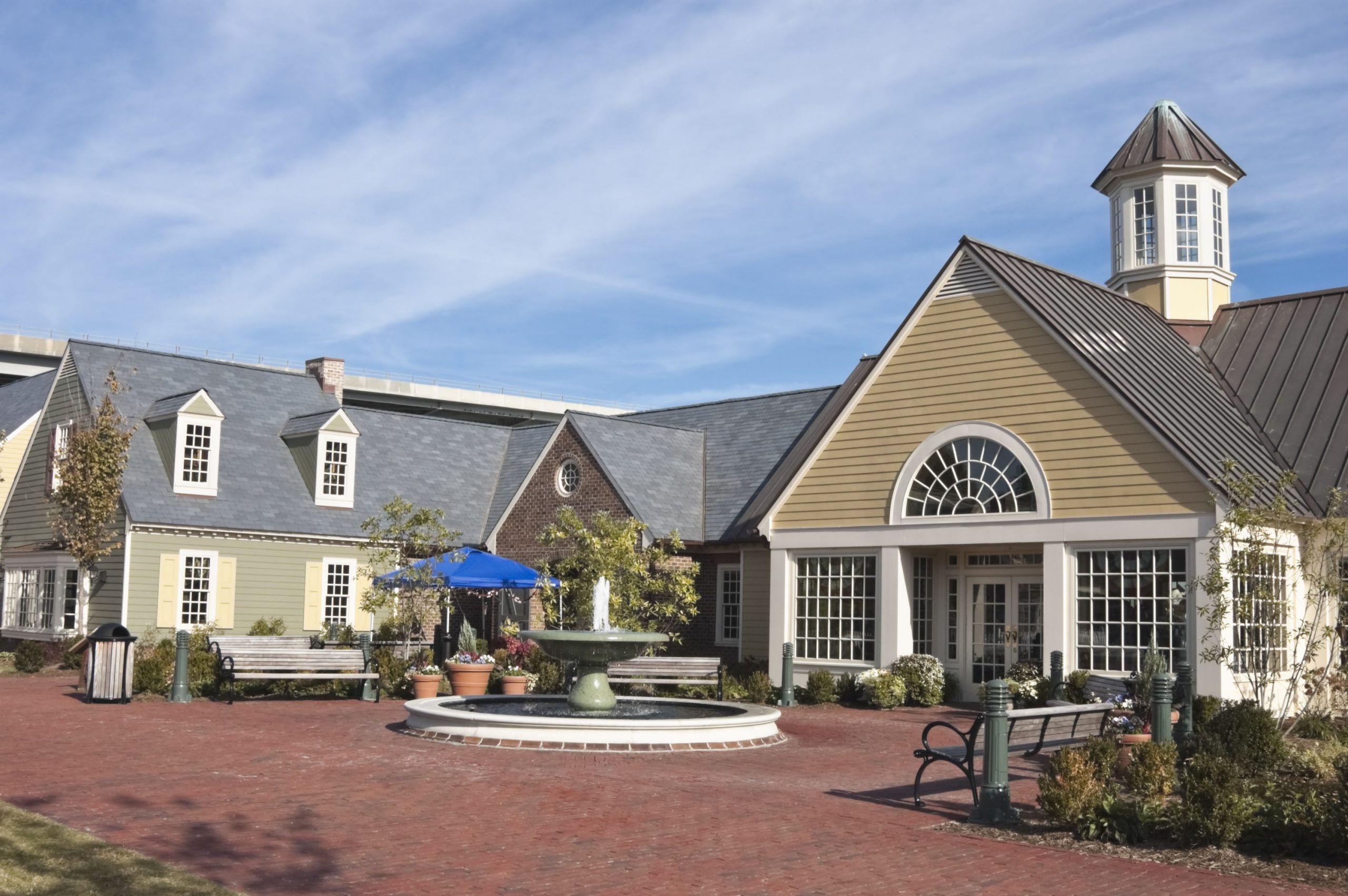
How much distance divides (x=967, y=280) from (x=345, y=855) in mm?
16849

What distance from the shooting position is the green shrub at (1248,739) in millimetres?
14125

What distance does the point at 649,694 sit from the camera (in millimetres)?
24109

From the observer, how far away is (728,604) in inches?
1123

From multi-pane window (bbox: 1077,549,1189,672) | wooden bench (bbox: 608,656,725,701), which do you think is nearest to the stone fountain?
wooden bench (bbox: 608,656,725,701)

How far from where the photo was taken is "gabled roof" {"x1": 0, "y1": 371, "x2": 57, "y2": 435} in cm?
3441

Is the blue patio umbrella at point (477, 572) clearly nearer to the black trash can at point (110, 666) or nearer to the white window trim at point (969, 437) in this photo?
the black trash can at point (110, 666)

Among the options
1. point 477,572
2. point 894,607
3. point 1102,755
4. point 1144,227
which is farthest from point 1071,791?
point 1144,227

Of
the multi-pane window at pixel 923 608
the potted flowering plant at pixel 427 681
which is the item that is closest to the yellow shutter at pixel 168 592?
the potted flowering plant at pixel 427 681

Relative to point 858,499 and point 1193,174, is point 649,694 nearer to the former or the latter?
point 858,499

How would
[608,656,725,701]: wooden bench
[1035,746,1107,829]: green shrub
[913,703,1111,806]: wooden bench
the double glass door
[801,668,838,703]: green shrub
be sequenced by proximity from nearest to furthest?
1. [1035,746,1107,829]: green shrub
2. [913,703,1111,806]: wooden bench
3. [608,656,725,701]: wooden bench
4. the double glass door
5. [801,668,838,703]: green shrub

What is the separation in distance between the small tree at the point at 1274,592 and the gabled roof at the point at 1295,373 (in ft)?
3.90

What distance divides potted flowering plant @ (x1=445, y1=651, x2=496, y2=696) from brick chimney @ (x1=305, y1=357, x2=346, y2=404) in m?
A: 16.2

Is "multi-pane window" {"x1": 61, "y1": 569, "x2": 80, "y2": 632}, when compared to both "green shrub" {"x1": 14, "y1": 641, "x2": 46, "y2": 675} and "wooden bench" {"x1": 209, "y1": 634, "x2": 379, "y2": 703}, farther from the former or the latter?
"wooden bench" {"x1": 209, "y1": 634, "x2": 379, "y2": 703}

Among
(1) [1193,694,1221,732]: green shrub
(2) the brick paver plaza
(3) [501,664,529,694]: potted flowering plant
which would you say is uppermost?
(1) [1193,694,1221,732]: green shrub
